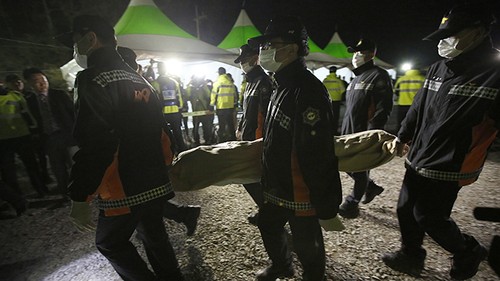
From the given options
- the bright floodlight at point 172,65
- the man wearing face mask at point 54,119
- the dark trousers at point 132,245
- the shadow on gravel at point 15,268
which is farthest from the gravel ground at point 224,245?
the bright floodlight at point 172,65

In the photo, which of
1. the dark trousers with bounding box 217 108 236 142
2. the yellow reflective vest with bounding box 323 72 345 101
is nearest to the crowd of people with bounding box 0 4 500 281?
the dark trousers with bounding box 217 108 236 142

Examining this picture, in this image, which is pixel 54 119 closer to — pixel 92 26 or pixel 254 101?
pixel 92 26

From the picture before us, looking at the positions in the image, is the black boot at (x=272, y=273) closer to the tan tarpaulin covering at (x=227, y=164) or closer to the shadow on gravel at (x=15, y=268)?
the tan tarpaulin covering at (x=227, y=164)

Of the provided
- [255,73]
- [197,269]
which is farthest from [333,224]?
[255,73]

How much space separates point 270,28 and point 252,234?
235 centimetres

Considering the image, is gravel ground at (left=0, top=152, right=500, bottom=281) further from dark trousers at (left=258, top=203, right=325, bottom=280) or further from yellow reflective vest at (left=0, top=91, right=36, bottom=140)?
yellow reflective vest at (left=0, top=91, right=36, bottom=140)

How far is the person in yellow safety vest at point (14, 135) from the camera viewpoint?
167 inches

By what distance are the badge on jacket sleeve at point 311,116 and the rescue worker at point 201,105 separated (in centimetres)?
699

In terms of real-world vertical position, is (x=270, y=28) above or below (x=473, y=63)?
above

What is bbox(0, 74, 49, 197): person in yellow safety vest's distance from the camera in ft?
13.9

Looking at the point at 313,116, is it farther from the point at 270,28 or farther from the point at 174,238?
the point at 174,238

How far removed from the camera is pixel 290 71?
1.77m

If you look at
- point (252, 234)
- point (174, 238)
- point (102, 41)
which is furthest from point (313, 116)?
point (174, 238)

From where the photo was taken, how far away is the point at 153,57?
5.90 metres
